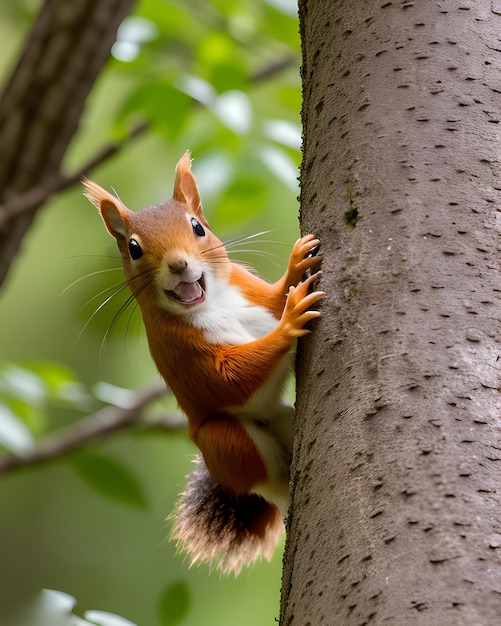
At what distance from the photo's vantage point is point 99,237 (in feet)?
10.2

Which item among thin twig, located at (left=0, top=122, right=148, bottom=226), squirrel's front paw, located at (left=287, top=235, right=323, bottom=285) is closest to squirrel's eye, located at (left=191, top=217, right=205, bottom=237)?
squirrel's front paw, located at (left=287, top=235, right=323, bottom=285)

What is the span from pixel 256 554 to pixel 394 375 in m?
0.61

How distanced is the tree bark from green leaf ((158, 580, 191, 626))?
0.90m

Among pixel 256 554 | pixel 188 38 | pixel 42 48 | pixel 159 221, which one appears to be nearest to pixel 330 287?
pixel 159 221

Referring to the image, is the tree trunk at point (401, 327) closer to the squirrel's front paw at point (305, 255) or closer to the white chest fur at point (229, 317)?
the squirrel's front paw at point (305, 255)

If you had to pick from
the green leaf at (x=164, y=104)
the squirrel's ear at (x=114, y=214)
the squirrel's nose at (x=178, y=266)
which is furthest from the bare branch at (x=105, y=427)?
the squirrel's nose at (x=178, y=266)

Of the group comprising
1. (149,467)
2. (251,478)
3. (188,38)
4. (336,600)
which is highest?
(188,38)

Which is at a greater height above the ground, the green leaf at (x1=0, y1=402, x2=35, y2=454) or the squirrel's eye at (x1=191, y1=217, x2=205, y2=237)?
the squirrel's eye at (x1=191, y1=217, x2=205, y2=237)

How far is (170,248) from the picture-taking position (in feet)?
3.83

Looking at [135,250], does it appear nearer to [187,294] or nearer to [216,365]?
[187,294]

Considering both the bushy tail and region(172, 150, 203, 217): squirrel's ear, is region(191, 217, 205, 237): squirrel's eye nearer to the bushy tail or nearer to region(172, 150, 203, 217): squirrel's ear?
region(172, 150, 203, 217): squirrel's ear

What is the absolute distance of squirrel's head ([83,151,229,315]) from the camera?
3.76 ft

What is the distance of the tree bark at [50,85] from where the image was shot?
5.89 feet

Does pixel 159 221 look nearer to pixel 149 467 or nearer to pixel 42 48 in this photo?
pixel 42 48
